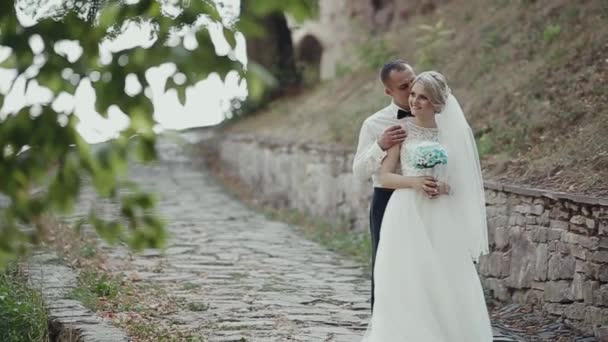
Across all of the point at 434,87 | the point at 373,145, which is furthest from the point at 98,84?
the point at 373,145

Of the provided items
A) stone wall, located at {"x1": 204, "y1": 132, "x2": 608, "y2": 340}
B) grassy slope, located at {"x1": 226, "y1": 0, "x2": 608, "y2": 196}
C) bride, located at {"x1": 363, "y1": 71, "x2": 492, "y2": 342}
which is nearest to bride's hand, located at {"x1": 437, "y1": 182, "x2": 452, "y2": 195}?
bride, located at {"x1": 363, "y1": 71, "x2": 492, "y2": 342}

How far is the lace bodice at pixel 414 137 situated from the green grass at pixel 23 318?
290 cm

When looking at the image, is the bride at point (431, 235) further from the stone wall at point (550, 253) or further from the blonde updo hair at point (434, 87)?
the stone wall at point (550, 253)

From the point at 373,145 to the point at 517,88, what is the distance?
5.56 m

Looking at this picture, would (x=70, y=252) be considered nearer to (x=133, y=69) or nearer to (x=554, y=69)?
(x=554, y=69)

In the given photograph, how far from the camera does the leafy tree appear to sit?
3.32 metres

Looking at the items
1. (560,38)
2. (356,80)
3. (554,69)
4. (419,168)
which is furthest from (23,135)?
(356,80)

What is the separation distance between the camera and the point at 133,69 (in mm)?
3395

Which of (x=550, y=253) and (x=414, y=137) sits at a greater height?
(x=414, y=137)

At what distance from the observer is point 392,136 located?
7.26m

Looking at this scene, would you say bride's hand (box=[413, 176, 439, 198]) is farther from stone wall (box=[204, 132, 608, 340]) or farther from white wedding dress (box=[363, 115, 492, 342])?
stone wall (box=[204, 132, 608, 340])

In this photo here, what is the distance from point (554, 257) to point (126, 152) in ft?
19.9

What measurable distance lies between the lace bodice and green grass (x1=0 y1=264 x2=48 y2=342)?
290 centimetres

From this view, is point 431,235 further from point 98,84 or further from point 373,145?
point 98,84
